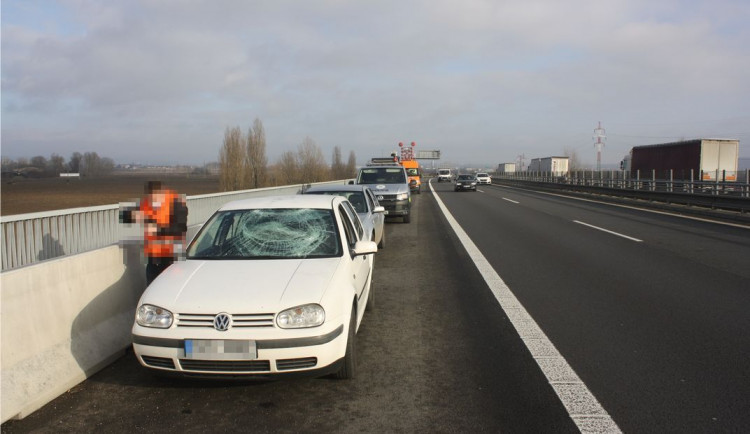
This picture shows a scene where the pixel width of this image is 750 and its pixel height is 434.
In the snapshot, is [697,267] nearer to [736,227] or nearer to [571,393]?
[571,393]

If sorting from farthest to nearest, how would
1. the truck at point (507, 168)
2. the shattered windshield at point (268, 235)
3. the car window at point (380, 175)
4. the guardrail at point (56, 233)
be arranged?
the truck at point (507, 168) → the car window at point (380, 175) → the guardrail at point (56, 233) → the shattered windshield at point (268, 235)

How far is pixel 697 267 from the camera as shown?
29.6 feet

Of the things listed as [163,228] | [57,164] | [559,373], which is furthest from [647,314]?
[57,164]

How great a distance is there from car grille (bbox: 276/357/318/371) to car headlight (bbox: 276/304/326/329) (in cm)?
24

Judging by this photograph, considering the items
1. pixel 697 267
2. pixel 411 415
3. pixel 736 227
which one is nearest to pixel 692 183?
pixel 736 227

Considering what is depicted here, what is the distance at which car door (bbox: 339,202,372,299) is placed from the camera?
5020mm

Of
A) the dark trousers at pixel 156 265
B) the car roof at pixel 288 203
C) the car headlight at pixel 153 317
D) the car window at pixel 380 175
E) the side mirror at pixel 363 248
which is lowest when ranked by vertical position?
the car headlight at pixel 153 317

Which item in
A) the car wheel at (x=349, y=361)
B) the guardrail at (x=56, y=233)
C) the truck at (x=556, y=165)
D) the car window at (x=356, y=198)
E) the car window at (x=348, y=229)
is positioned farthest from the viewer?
the truck at (x=556, y=165)

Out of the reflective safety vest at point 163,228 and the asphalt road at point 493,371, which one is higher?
the reflective safety vest at point 163,228

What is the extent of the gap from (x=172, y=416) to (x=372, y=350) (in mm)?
1959

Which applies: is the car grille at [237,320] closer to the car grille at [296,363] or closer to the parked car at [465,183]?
the car grille at [296,363]

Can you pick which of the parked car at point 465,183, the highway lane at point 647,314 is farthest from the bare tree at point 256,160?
the highway lane at point 647,314

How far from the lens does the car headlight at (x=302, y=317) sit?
3.89 meters

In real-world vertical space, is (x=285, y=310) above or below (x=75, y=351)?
above
